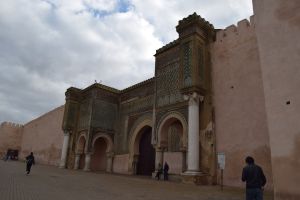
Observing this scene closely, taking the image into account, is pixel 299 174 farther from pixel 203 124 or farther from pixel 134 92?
pixel 134 92

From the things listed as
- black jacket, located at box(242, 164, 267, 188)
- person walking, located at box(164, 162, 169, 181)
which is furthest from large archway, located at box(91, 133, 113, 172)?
black jacket, located at box(242, 164, 267, 188)

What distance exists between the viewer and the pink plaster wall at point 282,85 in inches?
203

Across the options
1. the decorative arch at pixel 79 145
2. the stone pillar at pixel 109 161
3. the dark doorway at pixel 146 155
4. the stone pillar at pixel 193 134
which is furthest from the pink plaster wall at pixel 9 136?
the stone pillar at pixel 193 134

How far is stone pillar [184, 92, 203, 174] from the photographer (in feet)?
35.7

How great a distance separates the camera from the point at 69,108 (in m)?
21.1

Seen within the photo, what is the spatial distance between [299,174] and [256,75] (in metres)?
6.08

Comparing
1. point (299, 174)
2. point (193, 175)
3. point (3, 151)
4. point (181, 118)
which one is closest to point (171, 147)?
point (181, 118)

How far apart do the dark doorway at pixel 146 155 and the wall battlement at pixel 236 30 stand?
7.07m

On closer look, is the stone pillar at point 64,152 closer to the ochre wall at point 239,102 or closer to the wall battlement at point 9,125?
the ochre wall at point 239,102

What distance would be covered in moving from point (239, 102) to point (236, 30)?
3439mm

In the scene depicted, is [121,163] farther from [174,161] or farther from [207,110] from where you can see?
[207,110]

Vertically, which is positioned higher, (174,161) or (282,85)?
(282,85)

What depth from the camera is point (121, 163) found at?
1719cm

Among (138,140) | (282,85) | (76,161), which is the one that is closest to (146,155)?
(138,140)
